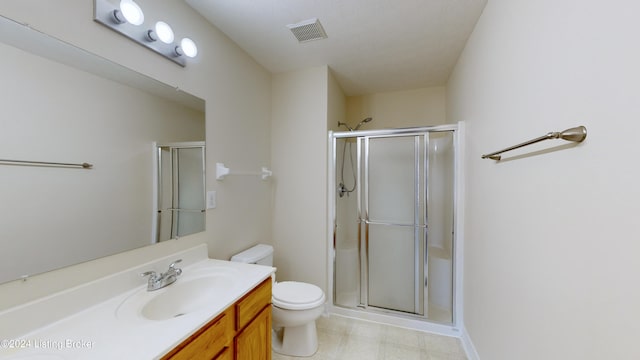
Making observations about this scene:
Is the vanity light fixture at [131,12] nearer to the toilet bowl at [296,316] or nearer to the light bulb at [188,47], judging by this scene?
the light bulb at [188,47]

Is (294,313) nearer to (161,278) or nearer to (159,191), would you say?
(161,278)

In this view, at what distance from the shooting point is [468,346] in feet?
5.90

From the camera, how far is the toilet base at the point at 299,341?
5.88 feet

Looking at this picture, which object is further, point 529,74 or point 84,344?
point 529,74

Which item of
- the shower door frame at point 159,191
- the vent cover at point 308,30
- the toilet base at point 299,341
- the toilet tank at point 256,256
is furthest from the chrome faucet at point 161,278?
the vent cover at point 308,30

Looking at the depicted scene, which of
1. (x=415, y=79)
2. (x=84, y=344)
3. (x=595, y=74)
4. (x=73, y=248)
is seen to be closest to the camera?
(x=595, y=74)

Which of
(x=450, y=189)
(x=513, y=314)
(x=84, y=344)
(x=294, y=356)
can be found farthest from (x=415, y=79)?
(x=84, y=344)

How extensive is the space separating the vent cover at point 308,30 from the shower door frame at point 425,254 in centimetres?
85

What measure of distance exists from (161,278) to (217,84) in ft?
4.43

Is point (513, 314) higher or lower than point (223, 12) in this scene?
lower

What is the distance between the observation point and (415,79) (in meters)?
2.69

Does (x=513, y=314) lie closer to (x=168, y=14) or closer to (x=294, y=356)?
(x=294, y=356)

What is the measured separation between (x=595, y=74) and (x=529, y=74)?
1.27 feet

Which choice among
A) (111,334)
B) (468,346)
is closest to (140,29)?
(111,334)
